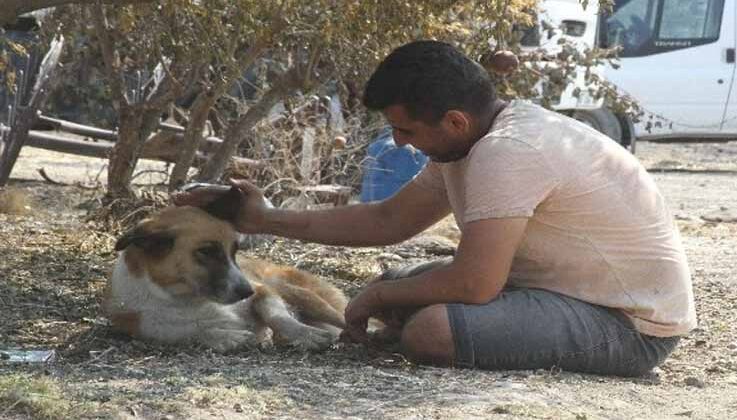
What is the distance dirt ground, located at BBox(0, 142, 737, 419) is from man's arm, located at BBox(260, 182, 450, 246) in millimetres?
494

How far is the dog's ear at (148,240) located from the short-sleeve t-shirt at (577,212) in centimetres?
124

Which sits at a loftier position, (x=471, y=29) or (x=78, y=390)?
(x=471, y=29)

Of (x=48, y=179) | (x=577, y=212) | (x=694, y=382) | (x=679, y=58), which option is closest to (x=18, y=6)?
(x=577, y=212)

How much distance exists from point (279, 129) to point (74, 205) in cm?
225

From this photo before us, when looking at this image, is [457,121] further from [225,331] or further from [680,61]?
[680,61]

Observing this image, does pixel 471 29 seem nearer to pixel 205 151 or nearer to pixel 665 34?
pixel 205 151

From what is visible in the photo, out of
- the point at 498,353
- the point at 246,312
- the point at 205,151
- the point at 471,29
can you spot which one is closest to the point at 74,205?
the point at 205,151

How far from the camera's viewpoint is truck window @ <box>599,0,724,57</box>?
19.1 metres

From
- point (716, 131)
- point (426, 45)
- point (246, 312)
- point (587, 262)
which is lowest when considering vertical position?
point (716, 131)

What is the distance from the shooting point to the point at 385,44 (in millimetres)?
8234

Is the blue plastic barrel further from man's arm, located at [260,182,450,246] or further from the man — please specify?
the man

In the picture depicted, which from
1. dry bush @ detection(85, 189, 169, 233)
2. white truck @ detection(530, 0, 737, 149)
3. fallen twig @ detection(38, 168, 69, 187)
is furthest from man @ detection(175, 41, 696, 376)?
white truck @ detection(530, 0, 737, 149)

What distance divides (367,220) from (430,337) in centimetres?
86

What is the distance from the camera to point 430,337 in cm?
564
